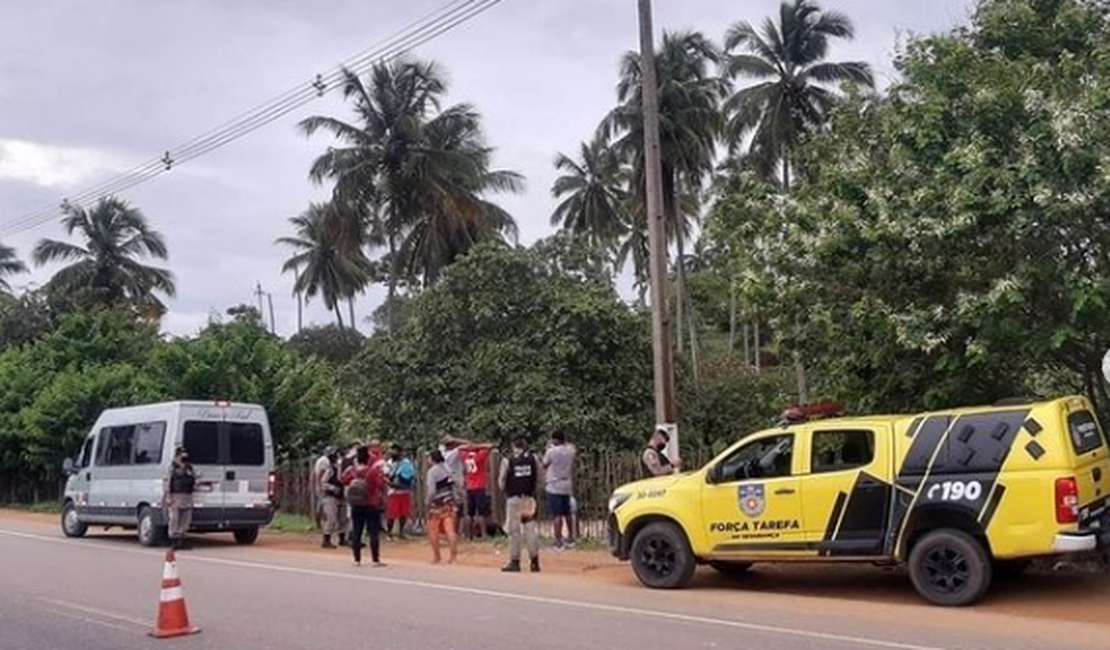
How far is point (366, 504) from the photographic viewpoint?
16.6m

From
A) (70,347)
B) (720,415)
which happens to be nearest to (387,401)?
(720,415)

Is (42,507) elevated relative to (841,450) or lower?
lower

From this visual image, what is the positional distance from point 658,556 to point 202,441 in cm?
914

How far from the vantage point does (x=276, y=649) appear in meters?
9.52

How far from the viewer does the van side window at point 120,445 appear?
20.4m

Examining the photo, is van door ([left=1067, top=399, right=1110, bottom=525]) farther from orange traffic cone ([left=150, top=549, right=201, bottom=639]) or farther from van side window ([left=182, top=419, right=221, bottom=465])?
van side window ([left=182, top=419, right=221, bottom=465])

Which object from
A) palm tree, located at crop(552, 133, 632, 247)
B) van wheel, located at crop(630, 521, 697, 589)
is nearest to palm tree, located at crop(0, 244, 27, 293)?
palm tree, located at crop(552, 133, 632, 247)

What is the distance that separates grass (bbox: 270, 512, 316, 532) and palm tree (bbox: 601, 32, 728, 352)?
65.4ft

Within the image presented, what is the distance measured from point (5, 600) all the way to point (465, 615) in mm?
5167

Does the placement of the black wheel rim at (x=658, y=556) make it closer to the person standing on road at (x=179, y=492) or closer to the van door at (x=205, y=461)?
the person standing on road at (x=179, y=492)

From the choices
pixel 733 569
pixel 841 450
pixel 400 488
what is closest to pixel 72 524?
pixel 400 488

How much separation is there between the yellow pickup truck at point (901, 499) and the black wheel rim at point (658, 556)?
0.04 feet

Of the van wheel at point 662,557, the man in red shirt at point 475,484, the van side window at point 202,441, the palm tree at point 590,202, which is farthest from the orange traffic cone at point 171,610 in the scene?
the palm tree at point 590,202

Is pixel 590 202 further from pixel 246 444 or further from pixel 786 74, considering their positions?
pixel 246 444
